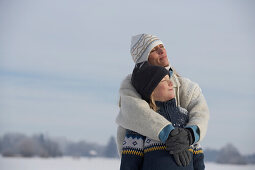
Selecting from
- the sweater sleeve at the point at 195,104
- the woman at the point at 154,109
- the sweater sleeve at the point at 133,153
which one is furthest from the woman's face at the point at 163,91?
the sweater sleeve at the point at 133,153

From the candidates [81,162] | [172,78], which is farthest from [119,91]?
[81,162]

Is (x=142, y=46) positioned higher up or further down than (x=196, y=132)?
higher up

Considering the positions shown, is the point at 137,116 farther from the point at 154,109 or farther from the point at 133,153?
the point at 133,153

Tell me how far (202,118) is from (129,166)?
516 mm

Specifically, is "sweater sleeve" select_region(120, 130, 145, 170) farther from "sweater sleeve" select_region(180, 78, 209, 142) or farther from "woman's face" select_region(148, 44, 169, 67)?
"woman's face" select_region(148, 44, 169, 67)

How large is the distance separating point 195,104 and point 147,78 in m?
0.36

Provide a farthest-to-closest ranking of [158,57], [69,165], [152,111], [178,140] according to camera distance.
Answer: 1. [69,165]
2. [158,57]
3. [152,111]
4. [178,140]

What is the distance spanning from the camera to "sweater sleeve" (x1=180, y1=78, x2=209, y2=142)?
2064mm

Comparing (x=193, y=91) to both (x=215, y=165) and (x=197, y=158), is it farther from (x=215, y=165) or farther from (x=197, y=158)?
(x=215, y=165)

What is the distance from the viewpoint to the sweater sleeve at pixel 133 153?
2.06m

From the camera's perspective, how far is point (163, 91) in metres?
2.09

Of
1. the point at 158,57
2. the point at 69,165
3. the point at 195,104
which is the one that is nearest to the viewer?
the point at 195,104

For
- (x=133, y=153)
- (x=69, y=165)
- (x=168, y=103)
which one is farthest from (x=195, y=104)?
(x=69, y=165)

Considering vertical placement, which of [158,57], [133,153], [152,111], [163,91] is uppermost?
[158,57]
